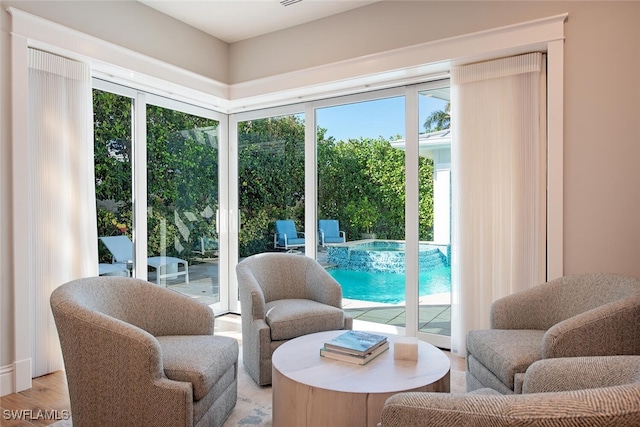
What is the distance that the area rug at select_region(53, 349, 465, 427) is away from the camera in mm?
2354

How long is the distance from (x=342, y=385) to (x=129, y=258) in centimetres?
279

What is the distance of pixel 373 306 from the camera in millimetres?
4102

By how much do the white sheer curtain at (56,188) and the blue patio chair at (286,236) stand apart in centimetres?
186

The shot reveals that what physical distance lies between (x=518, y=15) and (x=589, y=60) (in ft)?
1.88

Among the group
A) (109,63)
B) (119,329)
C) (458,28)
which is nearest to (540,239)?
(458,28)

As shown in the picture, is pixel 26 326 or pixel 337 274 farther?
pixel 337 274

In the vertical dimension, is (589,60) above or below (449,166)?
above

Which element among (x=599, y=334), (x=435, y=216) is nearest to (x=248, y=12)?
(x=435, y=216)

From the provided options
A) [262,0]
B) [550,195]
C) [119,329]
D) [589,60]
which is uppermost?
[262,0]

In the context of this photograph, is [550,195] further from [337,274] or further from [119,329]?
[119,329]

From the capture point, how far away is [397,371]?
78.3 inches

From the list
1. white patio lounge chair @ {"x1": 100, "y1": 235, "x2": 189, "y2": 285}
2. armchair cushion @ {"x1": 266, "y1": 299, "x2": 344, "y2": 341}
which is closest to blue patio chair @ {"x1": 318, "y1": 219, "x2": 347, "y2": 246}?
armchair cushion @ {"x1": 266, "y1": 299, "x2": 344, "y2": 341}

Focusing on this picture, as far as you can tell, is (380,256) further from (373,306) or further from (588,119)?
(588,119)

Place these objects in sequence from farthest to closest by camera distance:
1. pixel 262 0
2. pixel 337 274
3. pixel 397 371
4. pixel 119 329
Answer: pixel 337 274 → pixel 262 0 → pixel 397 371 → pixel 119 329
